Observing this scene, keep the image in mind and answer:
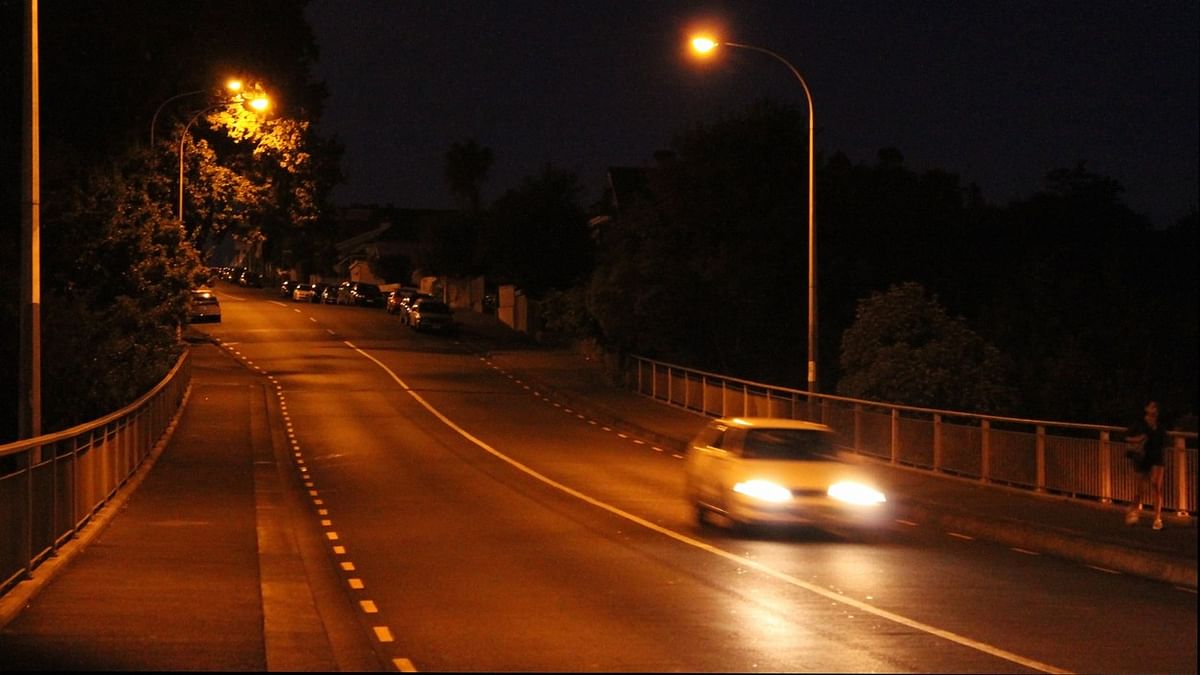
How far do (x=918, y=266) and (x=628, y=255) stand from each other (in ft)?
31.9

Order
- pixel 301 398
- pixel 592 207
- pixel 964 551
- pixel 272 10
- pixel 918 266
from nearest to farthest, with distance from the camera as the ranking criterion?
pixel 964 551 < pixel 301 398 < pixel 918 266 < pixel 272 10 < pixel 592 207

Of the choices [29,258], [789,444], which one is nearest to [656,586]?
[789,444]

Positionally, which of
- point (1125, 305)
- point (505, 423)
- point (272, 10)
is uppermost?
point (272, 10)

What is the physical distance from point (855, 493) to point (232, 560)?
7.92 meters

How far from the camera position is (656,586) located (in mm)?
15320

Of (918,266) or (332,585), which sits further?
(918,266)

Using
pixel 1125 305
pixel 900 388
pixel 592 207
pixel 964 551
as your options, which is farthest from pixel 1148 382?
pixel 592 207

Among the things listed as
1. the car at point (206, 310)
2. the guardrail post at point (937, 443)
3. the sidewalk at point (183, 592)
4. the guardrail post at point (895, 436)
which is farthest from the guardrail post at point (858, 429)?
the car at point (206, 310)

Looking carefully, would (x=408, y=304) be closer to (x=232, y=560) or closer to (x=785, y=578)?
(x=232, y=560)

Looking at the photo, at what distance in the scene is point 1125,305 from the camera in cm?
3878

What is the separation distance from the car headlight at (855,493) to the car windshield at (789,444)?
80cm

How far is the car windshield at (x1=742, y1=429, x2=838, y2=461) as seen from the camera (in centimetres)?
2064

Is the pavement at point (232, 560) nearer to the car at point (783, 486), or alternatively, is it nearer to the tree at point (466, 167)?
the car at point (783, 486)

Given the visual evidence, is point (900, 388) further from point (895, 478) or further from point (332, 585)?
point (332, 585)
